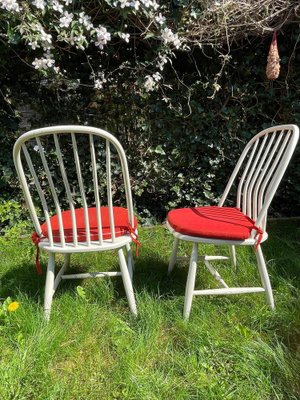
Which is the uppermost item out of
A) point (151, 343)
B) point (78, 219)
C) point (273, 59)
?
point (273, 59)

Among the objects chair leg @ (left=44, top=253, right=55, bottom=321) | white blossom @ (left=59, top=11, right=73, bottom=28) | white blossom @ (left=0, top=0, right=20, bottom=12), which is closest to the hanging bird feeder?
white blossom @ (left=59, top=11, right=73, bottom=28)

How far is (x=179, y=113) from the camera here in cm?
281

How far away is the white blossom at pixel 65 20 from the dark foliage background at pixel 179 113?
62 centimetres

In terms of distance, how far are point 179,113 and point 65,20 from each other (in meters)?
1.16

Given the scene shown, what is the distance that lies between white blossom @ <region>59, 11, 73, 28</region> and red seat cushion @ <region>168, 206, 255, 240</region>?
131 cm

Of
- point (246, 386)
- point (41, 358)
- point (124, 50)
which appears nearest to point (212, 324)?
point (246, 386)

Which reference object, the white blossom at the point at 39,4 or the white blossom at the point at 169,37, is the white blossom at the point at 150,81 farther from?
the white blossom at the point at 39,4

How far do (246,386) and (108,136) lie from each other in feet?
3.53

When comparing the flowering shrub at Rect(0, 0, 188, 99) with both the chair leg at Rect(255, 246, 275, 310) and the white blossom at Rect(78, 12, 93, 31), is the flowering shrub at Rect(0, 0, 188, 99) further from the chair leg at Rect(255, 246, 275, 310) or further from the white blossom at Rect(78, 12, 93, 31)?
the chair leg at Rect(255, 246, 275, 310)

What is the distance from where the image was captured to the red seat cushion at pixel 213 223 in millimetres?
1488

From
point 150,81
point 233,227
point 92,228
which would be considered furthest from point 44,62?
point 233,227

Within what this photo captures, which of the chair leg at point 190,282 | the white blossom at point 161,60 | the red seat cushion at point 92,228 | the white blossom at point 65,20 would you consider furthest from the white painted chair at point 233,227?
the white blossom at point 65,20

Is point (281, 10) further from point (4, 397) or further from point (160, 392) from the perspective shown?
point (4, 397)

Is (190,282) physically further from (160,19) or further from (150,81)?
(160,19)
